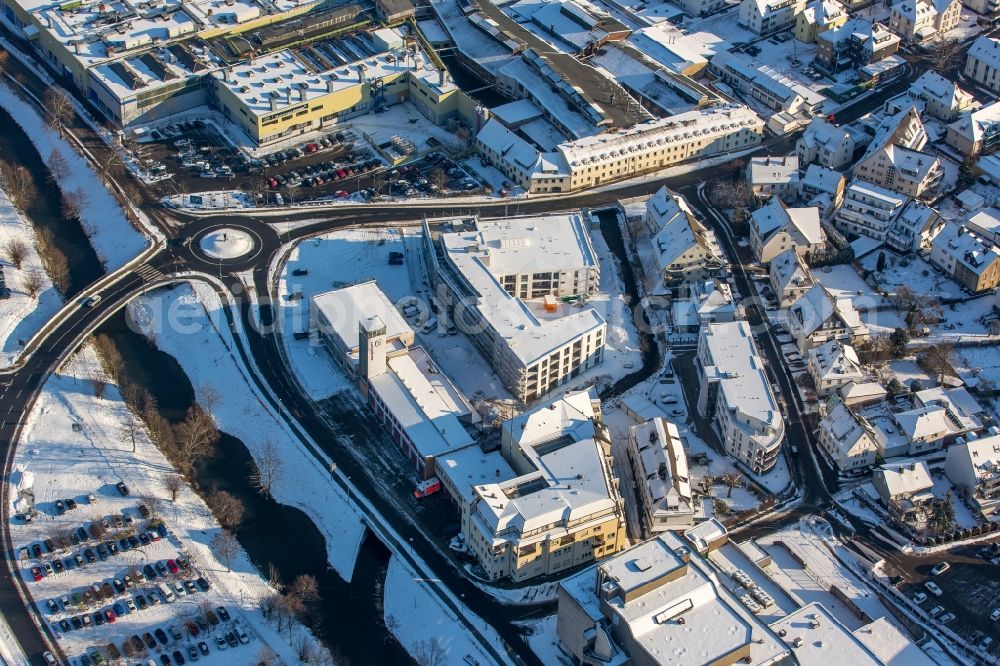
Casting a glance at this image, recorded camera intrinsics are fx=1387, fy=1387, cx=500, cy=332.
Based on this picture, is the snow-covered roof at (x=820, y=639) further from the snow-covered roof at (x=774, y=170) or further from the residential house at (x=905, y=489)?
the snow-covered roof at (x=774, y=170)

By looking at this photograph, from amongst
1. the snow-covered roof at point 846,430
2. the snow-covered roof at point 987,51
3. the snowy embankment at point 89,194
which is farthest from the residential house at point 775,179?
the snowy embankment at point 89,194

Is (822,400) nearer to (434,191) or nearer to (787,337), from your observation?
(787,337)

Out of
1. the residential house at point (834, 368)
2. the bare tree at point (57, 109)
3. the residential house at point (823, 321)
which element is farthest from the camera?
the bare tree at point (57, 109)

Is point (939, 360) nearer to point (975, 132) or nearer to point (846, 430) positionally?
point (846, 430)

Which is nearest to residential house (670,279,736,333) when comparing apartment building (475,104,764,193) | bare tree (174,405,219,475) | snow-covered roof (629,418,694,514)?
snow-covered roof (629,418,694,514)

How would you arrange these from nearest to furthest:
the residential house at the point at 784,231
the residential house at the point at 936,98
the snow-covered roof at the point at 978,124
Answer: the residential house at the point at 784,231 → the snow-covered roof at the point at 978,124 → the residential house at the point at 936,98

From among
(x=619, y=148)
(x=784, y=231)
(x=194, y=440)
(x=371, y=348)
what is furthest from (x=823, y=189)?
(x=194, y=440)

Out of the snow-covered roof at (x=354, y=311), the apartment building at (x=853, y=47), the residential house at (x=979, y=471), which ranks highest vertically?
the snow-covered roof at (x=354, y=311)

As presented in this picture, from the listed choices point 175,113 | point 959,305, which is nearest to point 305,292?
point 175,113

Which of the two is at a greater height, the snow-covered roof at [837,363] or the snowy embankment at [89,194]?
the snowy embankment at [89,194]
